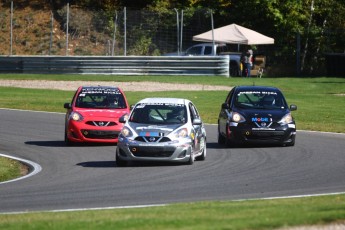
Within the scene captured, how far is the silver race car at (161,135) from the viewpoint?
19.5 m

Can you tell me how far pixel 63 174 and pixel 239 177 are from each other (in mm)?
3303

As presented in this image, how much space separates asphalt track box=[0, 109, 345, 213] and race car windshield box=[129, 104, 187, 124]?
0.96 m

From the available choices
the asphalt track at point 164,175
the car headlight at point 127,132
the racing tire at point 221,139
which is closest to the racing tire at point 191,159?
the asphalt track at point 164,175

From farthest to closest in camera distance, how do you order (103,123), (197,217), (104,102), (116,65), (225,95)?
(116,65)
(225,95)
(104,102)
(103,123)
(197,217)

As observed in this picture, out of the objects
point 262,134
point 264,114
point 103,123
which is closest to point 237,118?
point 264,114

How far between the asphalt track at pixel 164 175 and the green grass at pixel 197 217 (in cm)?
160

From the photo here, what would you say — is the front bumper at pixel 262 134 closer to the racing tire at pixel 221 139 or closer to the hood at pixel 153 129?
the racing tire at pixel 221 139

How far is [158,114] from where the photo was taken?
20.7 m

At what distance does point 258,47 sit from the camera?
56281 mm

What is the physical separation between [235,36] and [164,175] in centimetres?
3422

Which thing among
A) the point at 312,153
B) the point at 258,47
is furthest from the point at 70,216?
the point at 258,47

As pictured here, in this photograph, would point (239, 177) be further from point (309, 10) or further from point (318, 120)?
point (309, 10)

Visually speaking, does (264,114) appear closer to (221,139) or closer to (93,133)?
(221,139)

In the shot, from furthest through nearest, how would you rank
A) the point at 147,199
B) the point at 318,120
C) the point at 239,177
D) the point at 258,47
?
the point at 258,47, the point at 318,120, the point at 239,177, the point at 147,199
